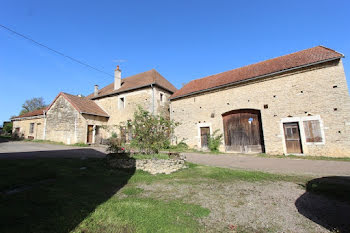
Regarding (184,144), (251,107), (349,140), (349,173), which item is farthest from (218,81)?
(349,173)

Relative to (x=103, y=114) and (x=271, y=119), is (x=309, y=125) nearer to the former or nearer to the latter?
(x=271, y=119)

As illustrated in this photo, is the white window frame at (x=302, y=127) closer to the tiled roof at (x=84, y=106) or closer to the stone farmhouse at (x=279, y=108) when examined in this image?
the stone farmhouse at (x=279, y=108)

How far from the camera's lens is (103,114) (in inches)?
698

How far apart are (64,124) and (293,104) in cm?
2010

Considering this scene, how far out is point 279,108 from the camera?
1077 cm

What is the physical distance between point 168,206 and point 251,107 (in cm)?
1069

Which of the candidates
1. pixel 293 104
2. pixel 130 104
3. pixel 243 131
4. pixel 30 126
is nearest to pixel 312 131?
pixel 293 104

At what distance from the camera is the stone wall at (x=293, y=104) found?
357 inches

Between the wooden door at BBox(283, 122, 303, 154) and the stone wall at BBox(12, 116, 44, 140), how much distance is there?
23605 millimetres

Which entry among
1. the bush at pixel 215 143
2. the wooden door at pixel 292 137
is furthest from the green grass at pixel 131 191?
the wooden door at pixel 292 137

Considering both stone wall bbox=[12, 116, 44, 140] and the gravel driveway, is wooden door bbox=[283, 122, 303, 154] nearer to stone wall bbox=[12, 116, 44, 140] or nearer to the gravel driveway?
the gravel driveway

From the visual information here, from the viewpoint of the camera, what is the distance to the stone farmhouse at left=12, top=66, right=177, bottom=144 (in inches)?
614

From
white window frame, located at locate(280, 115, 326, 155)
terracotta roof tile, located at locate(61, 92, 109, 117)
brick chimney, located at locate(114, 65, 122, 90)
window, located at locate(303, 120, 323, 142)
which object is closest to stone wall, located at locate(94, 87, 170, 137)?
terracotta roof tile, located at locate(61, 92, 109, 117)

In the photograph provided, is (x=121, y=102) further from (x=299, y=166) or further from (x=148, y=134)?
(x=299, y=166)
